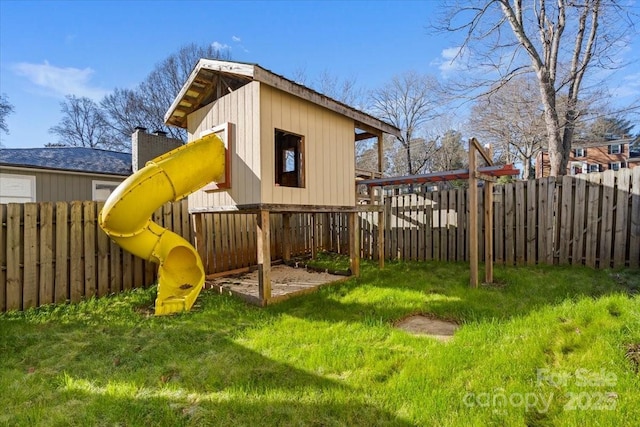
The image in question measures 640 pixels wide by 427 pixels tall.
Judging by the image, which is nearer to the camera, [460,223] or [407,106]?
[460,223]

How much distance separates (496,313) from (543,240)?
11.8 ft

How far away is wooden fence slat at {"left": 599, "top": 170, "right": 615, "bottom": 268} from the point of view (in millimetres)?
6078

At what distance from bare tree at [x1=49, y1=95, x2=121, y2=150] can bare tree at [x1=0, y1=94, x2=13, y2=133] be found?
3288 millimetres

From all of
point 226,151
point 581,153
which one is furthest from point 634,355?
point 581,153

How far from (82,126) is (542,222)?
35.9 metres

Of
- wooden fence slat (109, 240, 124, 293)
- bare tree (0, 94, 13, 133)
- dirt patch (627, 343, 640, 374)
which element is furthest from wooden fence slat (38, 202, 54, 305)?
bare tree (0, 94, 13, 133)

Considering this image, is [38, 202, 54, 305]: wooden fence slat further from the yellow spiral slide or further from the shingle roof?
the shingle roof

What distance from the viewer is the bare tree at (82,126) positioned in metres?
27.9

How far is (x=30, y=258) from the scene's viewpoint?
495 cm

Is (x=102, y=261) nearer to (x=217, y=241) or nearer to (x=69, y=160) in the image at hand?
(x=217, y=241)

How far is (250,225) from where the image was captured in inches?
343

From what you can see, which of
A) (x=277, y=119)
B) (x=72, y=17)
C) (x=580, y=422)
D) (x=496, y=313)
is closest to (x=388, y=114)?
(x=72, y=17)

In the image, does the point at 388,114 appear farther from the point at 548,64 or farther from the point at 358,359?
the point at 358,359

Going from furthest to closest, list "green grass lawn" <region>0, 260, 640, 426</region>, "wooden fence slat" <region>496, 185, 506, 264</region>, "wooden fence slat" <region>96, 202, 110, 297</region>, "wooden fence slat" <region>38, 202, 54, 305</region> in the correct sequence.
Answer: "wooden fence slat" <region>496, 185, 506, 264</region> < "wooden fence slat" <region>96, 202, 110, 297</region> < "wooden fence slat" <region>38, 202, 54, 305</region> < "green grass lawn" <region>0, 260, 640, 426</region>
